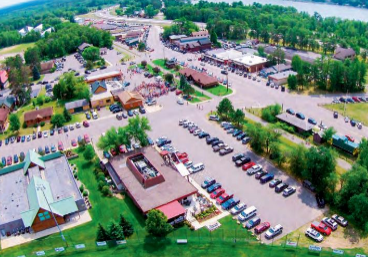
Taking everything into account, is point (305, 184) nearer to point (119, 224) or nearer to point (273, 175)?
point (273, 175)

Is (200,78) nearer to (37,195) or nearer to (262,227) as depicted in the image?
(262,227)

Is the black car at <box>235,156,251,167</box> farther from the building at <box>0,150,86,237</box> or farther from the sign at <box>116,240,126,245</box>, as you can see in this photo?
the building at <box>0,150,86,237</box>

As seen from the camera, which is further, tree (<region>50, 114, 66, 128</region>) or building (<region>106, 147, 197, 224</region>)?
tree (<region>50, 114, 66, 128</region>)

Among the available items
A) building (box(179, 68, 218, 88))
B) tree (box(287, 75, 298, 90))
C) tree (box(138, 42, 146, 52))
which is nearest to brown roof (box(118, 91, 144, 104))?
building (box(179, 68, 218, 88))

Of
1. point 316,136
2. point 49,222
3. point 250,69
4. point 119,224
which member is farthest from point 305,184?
point 250,69

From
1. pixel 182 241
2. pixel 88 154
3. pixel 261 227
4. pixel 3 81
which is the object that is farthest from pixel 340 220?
pixel 3 81

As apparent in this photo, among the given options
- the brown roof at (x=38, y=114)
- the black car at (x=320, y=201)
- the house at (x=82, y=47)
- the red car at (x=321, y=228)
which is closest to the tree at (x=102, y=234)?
the red car at (x=321, y=228)
